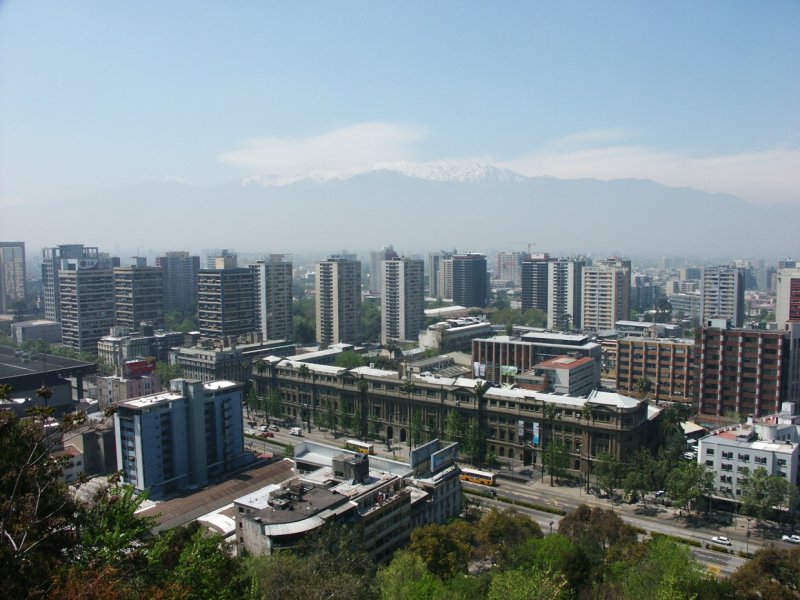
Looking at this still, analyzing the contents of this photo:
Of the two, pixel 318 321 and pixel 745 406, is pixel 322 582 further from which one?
pixel 318 321

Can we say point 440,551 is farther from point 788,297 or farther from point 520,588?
point 788,297

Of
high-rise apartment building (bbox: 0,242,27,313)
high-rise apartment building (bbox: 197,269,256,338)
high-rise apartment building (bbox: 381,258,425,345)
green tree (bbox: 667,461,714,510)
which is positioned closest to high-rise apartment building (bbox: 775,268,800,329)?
green tree (bbox: 667,461,714,510)

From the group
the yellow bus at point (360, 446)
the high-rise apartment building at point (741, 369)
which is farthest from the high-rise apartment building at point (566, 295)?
the yellow bus at point (360, 446)

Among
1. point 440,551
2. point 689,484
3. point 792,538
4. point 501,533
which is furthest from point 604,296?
point 440,551

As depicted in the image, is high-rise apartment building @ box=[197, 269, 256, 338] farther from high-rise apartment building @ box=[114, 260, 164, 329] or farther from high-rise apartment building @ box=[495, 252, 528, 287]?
high-rise apartment building @ box=[495, 252, 528, 287]

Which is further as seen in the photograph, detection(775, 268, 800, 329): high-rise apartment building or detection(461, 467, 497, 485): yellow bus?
detection(775, 268, 800, 329): high-rise apartment building

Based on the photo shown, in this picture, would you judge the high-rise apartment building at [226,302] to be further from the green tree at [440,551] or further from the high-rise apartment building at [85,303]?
the green tree at [440,551]
